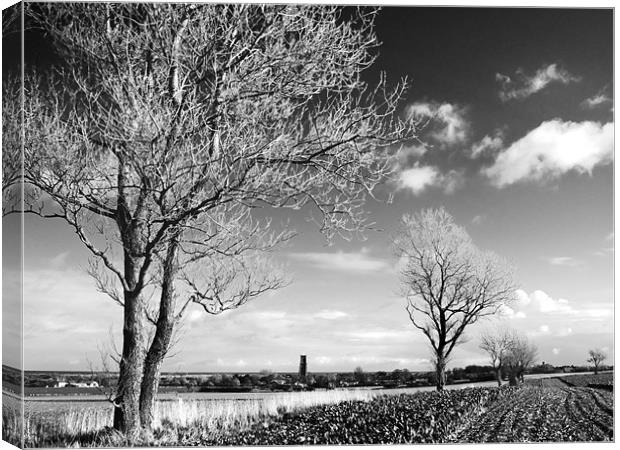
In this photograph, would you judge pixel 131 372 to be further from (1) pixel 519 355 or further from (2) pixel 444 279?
(1) pixel 519 355

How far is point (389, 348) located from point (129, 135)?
3.11m

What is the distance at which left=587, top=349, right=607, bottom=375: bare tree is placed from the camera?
711cm

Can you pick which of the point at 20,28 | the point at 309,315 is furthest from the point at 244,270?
the point at 20,28

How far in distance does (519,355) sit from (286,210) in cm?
279

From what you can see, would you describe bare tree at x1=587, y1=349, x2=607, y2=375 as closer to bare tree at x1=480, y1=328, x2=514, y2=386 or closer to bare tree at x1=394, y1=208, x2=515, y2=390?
bare tree at x1=480, y1=328, x2=514, y2=386

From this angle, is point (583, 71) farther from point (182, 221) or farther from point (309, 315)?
point (182, 221)

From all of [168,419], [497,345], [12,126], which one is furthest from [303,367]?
[12,126]

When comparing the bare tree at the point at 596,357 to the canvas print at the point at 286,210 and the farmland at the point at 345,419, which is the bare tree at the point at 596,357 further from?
the farmland at the point at 345,419

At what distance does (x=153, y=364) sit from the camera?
6.80 metres

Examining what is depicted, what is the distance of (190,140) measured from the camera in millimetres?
6348

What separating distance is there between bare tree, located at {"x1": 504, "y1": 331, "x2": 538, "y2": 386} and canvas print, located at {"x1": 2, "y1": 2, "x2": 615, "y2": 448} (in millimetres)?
53

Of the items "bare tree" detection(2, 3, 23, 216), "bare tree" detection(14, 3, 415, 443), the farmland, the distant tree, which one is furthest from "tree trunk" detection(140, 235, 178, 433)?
the distant tree

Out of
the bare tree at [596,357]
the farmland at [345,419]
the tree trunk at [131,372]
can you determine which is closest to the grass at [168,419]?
the farmland at [345,419]

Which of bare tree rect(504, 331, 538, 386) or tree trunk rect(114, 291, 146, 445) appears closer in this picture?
tree trunk rect(114, 291, 146, 445)
